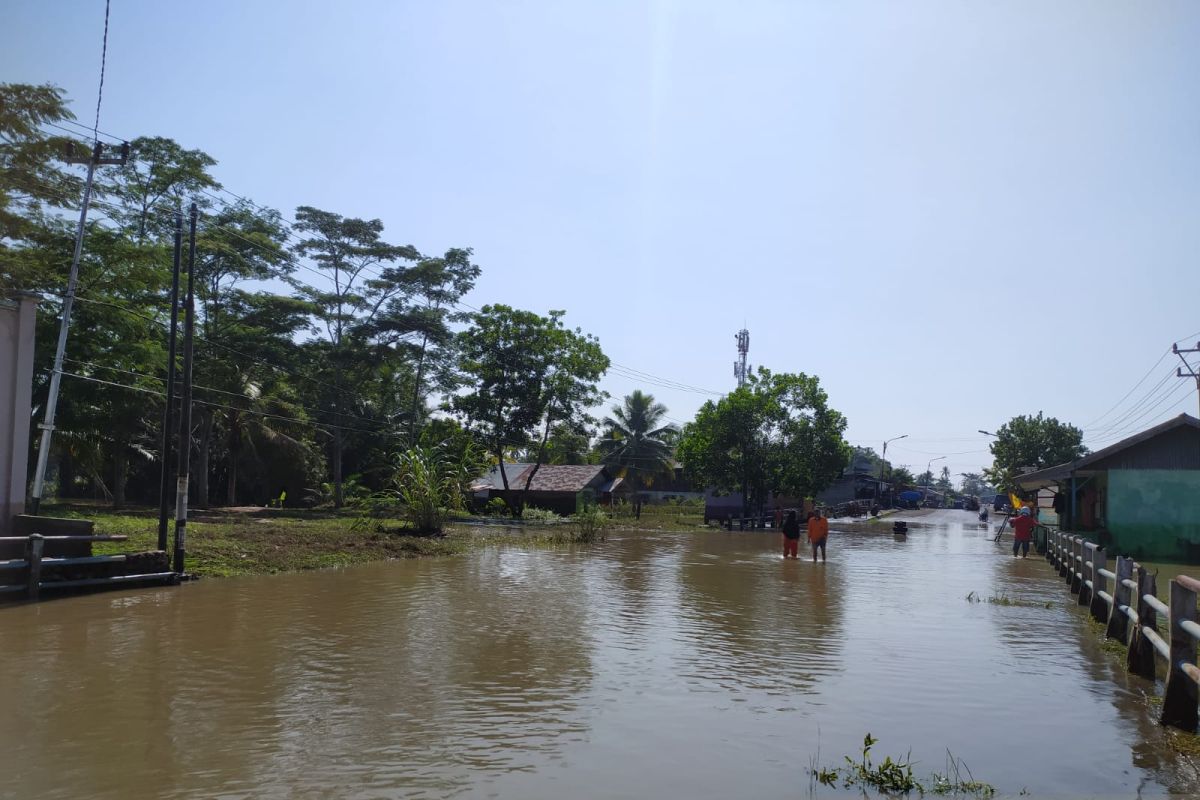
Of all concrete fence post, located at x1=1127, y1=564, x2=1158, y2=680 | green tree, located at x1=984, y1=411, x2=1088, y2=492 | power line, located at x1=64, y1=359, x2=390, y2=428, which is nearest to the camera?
concrete fence post, located at x1=1127, y1=564, x2=1158, y2=680

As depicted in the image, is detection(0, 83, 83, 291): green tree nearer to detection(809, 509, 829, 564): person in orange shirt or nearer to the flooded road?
the flooded road

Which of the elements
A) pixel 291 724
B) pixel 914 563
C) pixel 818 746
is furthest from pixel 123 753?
pixel 914 563

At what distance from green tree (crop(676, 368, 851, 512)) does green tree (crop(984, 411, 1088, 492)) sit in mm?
28818

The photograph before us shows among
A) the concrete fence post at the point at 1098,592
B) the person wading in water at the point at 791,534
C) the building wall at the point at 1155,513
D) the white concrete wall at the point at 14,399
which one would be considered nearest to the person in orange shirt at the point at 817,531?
the person wading in water at the point at 791,534

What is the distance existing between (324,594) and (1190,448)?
24624 mm

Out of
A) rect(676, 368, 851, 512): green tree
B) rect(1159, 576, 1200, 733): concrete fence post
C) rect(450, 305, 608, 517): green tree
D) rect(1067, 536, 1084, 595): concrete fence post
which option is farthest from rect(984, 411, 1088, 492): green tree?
rect(1159, 576, 1200, 733): concrete fence post

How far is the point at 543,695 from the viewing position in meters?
8.92

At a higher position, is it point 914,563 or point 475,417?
point 475,417

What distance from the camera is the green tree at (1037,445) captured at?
72625mm

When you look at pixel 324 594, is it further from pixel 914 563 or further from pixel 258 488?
pixel 258 488

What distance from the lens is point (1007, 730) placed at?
792 centimetres

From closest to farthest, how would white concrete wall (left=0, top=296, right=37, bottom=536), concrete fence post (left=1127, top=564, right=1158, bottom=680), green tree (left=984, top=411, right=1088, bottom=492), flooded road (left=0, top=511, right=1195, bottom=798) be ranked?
flooded road (left=0, top=511, right=1195, bottom=798) < concrete fence post (left=1127, top=564, right=1158, bottom=680) < white concrete wall (left=0, top=296, right=37, bottom=536) < green tree (left=984, top=411, right=1088, bottom=492)

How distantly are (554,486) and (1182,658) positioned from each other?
49.1 meters

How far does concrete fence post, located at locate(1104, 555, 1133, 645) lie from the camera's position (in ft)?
35.5
